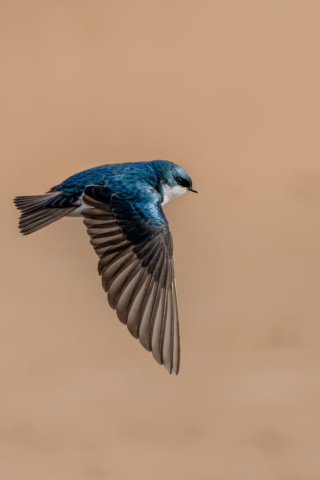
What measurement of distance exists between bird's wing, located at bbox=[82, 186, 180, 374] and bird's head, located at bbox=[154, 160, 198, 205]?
0.86 feet

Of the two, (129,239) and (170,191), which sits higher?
(170,191)

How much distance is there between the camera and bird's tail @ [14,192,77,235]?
85.8 inches

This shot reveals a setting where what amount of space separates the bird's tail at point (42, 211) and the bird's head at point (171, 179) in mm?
317

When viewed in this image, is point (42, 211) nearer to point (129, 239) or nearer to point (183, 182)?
point (129, 239)

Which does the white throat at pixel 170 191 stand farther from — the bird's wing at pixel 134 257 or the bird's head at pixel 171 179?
the bird's wing at pixel 134 257

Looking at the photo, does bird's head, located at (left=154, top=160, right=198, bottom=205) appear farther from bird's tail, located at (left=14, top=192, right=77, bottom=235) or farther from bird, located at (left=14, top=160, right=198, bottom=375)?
bird's tail, located at (left=14, top=192, right=77, bottom=235)

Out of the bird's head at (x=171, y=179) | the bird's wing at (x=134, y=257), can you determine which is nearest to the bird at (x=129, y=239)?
the bird's wing at (x=134, y=257)

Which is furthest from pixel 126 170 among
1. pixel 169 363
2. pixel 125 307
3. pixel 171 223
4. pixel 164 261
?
pixel 171 223

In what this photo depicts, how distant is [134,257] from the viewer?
2.14m

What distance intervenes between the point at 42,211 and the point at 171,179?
42 centimetres

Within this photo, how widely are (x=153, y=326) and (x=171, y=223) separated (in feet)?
3.72

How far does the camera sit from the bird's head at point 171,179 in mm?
2463

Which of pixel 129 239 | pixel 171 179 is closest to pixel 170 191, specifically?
pixel 171 179

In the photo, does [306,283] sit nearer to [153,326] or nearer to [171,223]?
[171,223]
